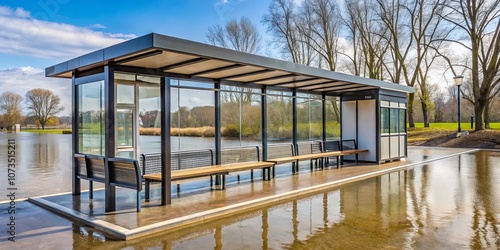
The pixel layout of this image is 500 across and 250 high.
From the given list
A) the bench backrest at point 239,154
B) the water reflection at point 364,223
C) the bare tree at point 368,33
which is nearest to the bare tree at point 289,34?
the bare tree at point 368,33

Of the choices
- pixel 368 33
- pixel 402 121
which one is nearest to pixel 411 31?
pixel 368 33

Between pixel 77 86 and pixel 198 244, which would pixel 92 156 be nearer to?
pixel 77 86

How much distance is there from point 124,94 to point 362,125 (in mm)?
8928

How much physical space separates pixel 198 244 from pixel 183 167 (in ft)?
12.2

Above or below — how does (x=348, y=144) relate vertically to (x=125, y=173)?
above

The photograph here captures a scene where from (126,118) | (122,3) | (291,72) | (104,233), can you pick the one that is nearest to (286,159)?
(291,72)

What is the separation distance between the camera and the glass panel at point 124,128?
779 cm

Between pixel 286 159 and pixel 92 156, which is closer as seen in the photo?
pixel 92 156

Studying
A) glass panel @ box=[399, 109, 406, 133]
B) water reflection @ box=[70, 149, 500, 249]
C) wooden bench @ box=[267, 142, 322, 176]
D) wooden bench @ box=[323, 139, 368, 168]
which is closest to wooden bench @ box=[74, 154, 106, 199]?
water reflection @ box=[70, 149, 500, 249]

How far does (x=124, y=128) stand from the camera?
311 inches

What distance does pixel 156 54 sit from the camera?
19.2 ft

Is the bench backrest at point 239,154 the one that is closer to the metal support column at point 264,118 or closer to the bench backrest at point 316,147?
the metal support column at point 264,118

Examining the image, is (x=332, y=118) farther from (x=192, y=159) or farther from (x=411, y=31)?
(x=411, y=31)

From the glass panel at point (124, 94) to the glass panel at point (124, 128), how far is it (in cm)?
21
